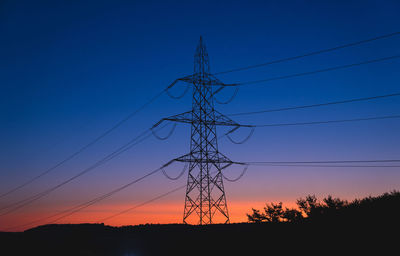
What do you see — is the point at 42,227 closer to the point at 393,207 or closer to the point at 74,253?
→ the point at 74,253

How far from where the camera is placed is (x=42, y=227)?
276ft

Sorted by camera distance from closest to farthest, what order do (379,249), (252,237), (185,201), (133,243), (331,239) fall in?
(379,249)
(331,239)
(252,237)
(185,201)
(133,243)

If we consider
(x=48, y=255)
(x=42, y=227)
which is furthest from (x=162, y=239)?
(x=42, y=227)

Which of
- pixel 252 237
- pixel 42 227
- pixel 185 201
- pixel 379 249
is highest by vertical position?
pixel 42 227

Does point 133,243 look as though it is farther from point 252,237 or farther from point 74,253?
point 252,237

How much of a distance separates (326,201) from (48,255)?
2991 centimetres

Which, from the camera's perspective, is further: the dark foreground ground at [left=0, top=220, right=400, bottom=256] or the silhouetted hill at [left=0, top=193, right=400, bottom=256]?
the silhouetted hill at [left=0, top=193, right=400, bottom=256]

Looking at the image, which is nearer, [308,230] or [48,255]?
[308,230]

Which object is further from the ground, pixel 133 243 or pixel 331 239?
pixel 133 243

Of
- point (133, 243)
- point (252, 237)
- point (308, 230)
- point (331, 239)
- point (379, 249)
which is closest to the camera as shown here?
point (379, 249)

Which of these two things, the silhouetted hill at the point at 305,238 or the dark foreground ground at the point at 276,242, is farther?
the silhouetted hill at the point at 305,238

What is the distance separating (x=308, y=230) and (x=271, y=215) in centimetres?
1271

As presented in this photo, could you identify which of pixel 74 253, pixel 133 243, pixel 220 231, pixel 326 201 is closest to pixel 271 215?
pixel 326 201

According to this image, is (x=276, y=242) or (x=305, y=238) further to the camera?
(x=276, y=242)
